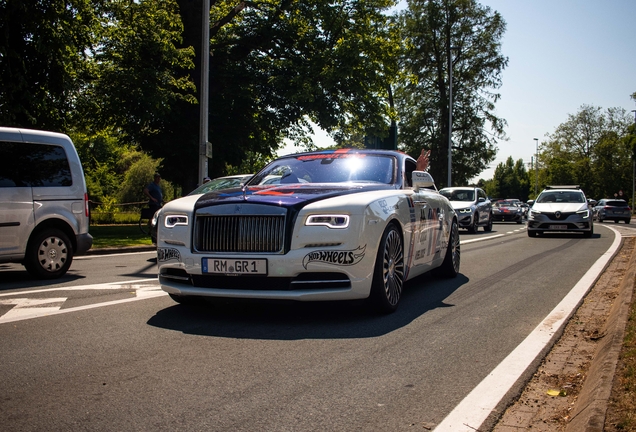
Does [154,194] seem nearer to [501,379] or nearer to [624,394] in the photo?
[501,379]

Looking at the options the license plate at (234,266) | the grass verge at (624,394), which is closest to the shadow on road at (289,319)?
the license plate at (234,266)

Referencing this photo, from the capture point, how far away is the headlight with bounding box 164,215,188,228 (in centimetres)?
611

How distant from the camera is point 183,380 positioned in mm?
3982

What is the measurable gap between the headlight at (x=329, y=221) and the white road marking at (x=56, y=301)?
254 cm

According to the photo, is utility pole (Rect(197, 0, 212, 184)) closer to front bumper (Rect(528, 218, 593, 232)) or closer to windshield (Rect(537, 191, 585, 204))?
front bumper (Rect(528, 218, 593, 232))

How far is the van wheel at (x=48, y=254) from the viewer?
29.9 ft

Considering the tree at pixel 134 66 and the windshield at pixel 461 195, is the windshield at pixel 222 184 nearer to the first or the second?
the tree at pixel 134 66

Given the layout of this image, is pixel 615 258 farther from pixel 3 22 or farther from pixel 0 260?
pixel 3 22

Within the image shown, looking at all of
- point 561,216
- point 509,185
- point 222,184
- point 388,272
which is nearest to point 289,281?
point 388,272

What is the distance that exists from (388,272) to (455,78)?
45.9m

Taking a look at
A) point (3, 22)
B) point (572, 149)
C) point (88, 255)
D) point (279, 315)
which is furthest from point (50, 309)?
point (572, 149)

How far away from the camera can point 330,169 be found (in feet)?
23.8

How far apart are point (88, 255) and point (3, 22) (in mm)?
6978

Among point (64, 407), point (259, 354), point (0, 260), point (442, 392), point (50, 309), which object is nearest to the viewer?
point (64, 407)
